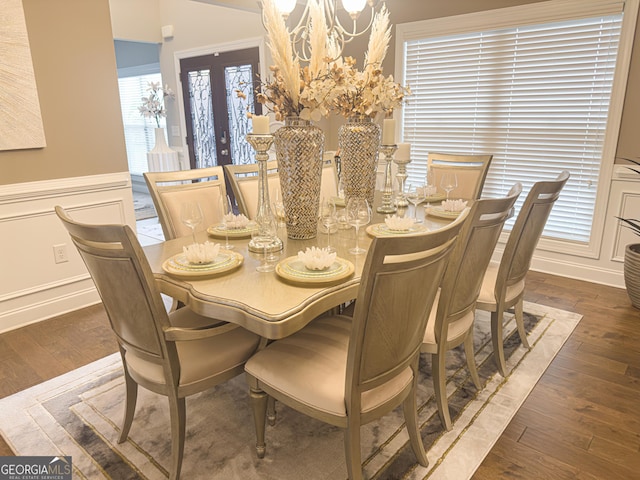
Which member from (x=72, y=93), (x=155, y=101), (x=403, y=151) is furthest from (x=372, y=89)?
(x=155, y=101)

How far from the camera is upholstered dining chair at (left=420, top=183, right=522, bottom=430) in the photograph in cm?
171

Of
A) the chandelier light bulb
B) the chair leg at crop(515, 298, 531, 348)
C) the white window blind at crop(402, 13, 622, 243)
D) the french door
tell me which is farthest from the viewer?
the french door

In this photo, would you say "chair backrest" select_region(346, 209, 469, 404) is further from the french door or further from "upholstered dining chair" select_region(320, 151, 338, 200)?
the french door

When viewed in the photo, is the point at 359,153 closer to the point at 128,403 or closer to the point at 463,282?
the point at 463,282

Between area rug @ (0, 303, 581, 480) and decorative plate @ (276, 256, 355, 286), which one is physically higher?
decorative plate @ (276, 256, 355, 286)

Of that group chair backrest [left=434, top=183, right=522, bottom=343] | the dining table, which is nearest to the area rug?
chair backrest [left=434, top=183, right=522, bottom=343]

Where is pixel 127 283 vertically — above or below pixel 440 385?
above

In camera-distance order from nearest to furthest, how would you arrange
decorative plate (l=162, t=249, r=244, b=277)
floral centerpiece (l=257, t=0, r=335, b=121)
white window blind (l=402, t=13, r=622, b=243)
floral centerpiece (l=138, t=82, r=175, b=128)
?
decorative plate (l=162, t=249, r=244, b=277), floral centerpiece (l=257, t=0, r=335, b=121), white window blind (l=402, t=13, r=622, b=243), floral centerpiece (l=138, t=82, r=175, b=128)

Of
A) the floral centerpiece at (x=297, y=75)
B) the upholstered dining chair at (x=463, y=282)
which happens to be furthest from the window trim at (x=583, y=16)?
the floral centerpiece at (x=297, y=75)

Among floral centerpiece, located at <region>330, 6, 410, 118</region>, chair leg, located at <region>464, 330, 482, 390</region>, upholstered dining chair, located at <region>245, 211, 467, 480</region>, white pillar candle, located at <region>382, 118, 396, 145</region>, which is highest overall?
floral centerpiece, located at <region>330, 6, 410, 118</region>

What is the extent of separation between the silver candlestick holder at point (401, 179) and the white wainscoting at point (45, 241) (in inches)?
82.9

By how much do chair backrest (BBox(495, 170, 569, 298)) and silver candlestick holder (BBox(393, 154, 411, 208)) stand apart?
751 millimetres

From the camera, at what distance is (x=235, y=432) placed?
1.96 m

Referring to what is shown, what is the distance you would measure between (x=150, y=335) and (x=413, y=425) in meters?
1.04
